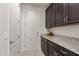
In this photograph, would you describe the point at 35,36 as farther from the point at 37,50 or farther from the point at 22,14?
the point at 22,14

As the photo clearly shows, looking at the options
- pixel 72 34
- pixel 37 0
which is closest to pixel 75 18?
pixel 72 34

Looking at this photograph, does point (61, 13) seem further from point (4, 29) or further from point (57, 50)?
point (4, 29)

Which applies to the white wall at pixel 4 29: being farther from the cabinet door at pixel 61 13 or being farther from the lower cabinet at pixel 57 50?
the cabinet door at pixel 61 13

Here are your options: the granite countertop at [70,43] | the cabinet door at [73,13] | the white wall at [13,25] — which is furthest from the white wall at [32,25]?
the cabinet door at [73,13]

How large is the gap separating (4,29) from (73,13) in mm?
1197

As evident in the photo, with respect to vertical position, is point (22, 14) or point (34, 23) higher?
point (22, 14)

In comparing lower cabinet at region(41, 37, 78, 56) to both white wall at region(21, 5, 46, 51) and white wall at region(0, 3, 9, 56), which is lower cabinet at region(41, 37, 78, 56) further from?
white wall at region(21, 5, 46, 51)

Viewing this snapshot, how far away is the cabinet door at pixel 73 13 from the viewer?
2108mm

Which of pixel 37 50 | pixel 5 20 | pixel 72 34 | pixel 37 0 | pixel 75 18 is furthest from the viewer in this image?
pixel 37 50

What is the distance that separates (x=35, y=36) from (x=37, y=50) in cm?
63

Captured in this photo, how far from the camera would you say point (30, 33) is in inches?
232

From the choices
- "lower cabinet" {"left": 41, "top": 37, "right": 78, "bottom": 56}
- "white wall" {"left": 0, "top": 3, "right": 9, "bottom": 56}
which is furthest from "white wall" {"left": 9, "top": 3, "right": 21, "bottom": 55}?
"lower cabinet" {"left": 41, "top": 37, "right": 78, "bottom": 56}

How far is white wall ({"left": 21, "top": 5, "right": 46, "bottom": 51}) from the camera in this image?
584cm

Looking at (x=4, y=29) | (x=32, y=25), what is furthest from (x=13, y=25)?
(x=32, y=25)
